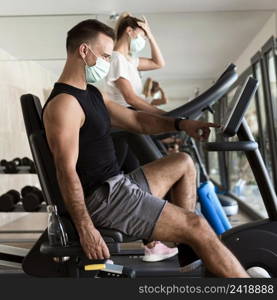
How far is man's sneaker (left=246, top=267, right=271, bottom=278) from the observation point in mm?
1546

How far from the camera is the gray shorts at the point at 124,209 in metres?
1.36

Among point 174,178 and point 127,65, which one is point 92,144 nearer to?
point 174,178

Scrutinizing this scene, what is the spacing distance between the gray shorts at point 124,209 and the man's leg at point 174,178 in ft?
0.57

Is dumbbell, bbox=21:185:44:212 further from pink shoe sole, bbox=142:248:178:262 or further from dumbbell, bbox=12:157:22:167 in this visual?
pink shoe sole, bbox=142:248:178:262

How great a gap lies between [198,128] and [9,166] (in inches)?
65.6

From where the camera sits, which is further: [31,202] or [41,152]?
[31,202]

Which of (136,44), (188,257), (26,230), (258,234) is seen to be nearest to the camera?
(188,257)

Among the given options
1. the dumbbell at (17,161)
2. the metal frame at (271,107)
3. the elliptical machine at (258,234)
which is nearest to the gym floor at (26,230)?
the dumbbell at (17,161)

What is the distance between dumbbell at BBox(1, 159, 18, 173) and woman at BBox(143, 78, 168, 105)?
3.33 ft

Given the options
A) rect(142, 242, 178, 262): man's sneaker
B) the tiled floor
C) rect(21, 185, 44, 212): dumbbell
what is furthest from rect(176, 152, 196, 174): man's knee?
the tiled floor

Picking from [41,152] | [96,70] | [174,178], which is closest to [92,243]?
[41,152]

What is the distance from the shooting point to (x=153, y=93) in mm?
3043

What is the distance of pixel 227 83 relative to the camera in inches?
62.5

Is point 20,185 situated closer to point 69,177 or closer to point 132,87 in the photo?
point 132,87
